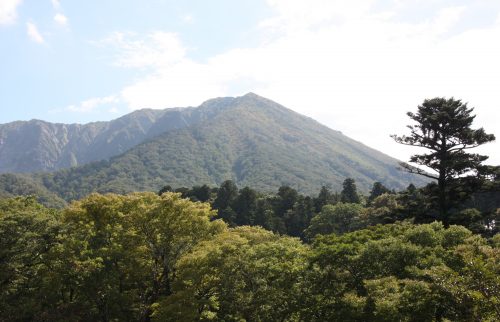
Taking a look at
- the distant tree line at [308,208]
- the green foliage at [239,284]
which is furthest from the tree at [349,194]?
the green foliage at [239,284]

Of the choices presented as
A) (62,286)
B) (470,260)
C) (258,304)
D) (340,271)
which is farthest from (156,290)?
(470,260)

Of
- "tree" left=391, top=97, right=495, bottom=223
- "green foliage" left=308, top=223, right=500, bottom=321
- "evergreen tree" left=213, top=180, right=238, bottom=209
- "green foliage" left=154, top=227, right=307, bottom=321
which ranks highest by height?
"tree" left=391, top=97, right=495, bottom=223

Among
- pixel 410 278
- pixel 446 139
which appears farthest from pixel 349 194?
pixel 410 278

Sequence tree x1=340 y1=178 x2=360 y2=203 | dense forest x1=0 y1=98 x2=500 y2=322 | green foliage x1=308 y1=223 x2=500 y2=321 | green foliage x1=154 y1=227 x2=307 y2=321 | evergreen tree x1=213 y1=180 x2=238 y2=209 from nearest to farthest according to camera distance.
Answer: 1. green foliage x1=308 y1=223 x2=500 y2=321
2. dense forest x1=0 y1=98 x2=500 y2=322
3. green foliage x1=154 y1=227 x2=307 y2=321
4. evergreen tree x1=213 y1=180 x2=238 y2=209
5. tree x1=340 y1=178 x2=360 y2=203

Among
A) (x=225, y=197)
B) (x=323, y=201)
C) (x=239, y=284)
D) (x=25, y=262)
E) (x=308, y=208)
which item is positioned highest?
(x=239, y=284)

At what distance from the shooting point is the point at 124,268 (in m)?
22.7

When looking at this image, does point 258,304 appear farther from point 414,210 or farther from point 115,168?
point 115,168

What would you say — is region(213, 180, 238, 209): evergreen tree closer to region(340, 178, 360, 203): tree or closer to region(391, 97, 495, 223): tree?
region(340, 178, 360, 203): tree

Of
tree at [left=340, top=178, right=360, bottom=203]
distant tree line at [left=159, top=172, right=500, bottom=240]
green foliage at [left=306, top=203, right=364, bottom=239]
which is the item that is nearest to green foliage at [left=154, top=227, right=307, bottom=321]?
distant tree line at [left=159, top=172, right=500, bottom=240]

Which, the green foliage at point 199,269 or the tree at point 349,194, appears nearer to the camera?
the green foliage at point 199,269

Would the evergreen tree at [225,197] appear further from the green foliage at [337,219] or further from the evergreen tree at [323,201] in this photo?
the green foliage at [337,219]

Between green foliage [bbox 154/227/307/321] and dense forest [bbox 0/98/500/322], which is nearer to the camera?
dense forest [bbox 0/98/500/322]

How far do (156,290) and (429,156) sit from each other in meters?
23.5

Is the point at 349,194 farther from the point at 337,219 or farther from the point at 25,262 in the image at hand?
the point at 25,262
